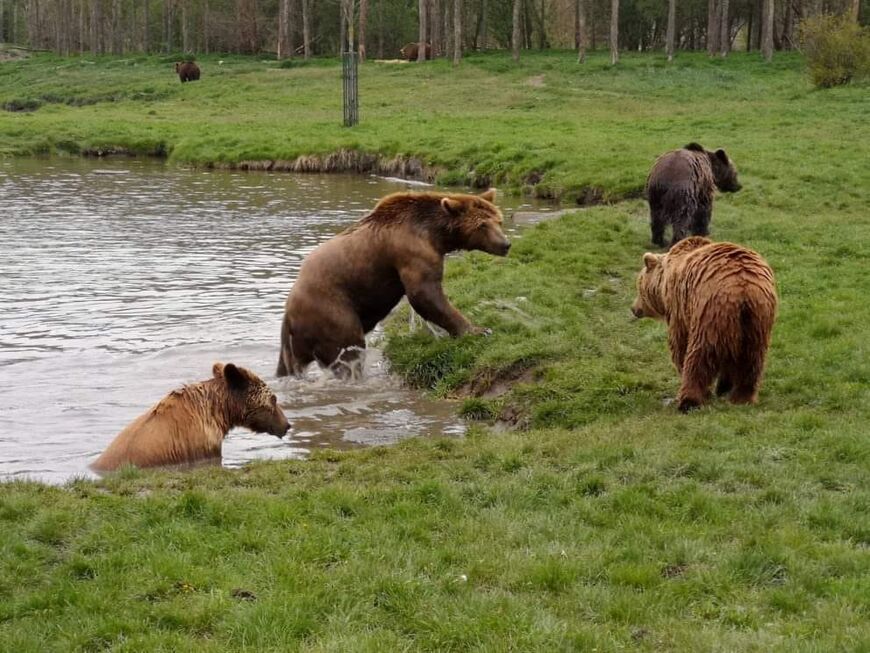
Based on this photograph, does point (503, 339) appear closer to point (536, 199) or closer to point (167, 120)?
point (536, 199)

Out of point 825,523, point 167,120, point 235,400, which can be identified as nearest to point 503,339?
point 235,400

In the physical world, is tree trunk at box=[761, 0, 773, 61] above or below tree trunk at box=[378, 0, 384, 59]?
below

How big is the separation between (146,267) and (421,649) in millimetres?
16093

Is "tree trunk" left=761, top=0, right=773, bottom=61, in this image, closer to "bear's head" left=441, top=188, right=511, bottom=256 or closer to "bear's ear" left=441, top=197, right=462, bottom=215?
"bear's head" left=441, top=188, right=511, bottom=256

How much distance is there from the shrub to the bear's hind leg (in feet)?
124

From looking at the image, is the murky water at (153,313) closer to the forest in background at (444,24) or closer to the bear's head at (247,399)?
the bear's head at (247,399)

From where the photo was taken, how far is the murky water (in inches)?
454

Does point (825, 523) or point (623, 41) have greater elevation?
point (623, 41)

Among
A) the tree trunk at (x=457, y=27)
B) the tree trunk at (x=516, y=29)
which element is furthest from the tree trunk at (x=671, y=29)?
the tree trunk at (x=457, y=27)

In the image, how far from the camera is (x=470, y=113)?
44.8m

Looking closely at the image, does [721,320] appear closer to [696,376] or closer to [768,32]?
[696,376]

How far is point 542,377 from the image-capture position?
40.1ft

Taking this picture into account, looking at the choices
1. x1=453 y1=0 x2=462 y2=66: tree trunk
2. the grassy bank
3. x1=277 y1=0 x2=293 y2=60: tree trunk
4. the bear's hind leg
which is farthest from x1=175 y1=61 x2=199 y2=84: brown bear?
the bear's hind leg

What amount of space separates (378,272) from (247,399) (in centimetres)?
327
